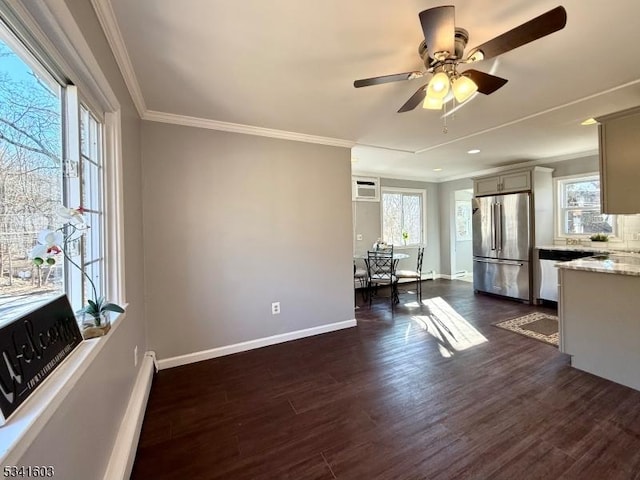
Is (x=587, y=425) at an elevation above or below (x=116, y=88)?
below

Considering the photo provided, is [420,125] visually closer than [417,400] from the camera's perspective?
No

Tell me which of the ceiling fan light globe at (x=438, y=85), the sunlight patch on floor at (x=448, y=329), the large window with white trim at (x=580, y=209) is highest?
the ceiling fan light globe at (x=438, y=85)

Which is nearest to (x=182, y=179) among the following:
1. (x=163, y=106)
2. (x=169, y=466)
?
(x=163, y=106)

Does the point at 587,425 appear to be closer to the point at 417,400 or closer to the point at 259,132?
the point at 417,400

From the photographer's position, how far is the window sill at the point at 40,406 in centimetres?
65

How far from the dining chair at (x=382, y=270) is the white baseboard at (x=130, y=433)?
3.50 metres

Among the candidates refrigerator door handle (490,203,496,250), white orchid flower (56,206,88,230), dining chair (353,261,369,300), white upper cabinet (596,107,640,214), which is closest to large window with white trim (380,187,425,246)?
dining chair (353,261,369,300)

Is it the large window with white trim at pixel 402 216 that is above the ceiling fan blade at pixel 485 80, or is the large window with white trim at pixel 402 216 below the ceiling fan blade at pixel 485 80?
below

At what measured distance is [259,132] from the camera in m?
3.13

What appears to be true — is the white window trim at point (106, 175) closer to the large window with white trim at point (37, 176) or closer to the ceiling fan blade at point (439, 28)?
the large window with white trim at point (37, 176)

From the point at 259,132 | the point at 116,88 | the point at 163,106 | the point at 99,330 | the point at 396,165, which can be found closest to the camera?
the point at 99,330

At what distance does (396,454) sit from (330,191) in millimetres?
2684

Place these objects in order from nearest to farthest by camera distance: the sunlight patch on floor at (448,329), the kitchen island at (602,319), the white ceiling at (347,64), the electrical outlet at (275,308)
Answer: the white ceiling at (347,64) → the kitchen island at (602,319) → the sunlight patch on floor at (448,329) → the electrical outlet at (275,308)

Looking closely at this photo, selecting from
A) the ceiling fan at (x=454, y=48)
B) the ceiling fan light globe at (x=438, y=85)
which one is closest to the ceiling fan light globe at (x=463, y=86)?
the ceiling fan at (x=454, y=48)
